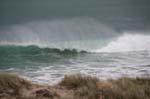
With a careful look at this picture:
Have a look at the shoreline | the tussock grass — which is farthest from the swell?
the shoreline

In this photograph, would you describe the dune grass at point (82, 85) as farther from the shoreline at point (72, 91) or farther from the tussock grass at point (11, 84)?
the tussock grass at point (11, 84)

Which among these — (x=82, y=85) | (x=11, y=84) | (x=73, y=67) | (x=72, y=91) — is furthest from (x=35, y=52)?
(x=72, y=91)

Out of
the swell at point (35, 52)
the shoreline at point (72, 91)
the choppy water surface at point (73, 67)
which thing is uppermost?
the swell at point (35, 52)

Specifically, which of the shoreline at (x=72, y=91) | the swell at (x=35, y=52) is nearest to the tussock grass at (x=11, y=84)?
the shoreline at (x=72, y=91)

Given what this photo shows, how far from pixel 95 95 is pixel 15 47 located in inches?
1255

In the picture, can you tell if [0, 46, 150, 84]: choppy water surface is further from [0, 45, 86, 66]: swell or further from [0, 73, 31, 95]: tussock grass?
[0, 73, 31, 95]: tussock grass

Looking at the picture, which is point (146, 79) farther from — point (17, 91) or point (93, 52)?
point (93, 52)

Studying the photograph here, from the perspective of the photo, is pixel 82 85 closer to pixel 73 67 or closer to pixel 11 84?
pixel 11 84

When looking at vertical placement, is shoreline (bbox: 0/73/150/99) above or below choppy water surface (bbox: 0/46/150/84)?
above

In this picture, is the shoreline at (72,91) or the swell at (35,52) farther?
the swell at (35,52)

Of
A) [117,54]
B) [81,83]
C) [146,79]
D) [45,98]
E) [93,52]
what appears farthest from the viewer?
[93,52]

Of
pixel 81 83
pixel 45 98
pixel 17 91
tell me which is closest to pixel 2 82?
pixel 17 91

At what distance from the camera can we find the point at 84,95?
8922mm

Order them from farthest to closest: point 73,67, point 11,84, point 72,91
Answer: point 73,67 < point 11,84 < point 72,91
